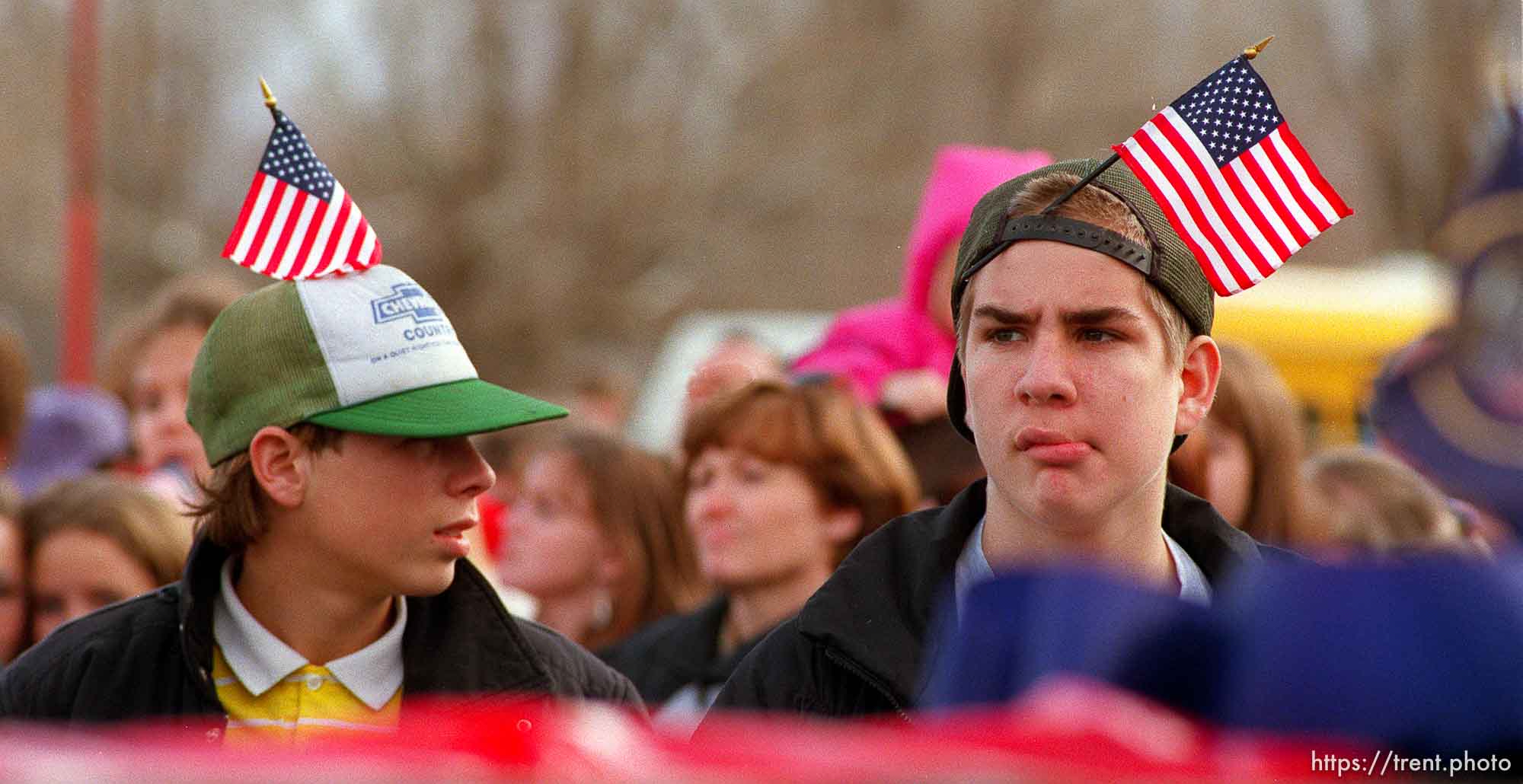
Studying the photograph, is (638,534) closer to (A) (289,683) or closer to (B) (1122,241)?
(A) (289,683)

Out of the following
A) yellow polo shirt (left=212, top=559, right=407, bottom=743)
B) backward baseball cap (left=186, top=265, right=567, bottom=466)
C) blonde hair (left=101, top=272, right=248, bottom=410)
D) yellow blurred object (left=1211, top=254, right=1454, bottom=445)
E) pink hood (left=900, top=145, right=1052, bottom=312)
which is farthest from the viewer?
yellow blurred object (left=1211, top=254, right=1454, bottom=445)

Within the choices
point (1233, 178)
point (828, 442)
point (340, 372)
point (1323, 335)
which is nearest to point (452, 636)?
point (340, 372)

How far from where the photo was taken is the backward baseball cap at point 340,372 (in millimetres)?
3645

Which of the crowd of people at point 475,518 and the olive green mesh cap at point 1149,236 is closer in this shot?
the crowd of people at point 475,518

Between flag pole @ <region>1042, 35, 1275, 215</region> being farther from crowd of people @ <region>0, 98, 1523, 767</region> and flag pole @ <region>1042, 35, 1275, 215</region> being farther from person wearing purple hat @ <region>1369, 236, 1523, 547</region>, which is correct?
person wearing purple hat @ <region>1369, 236, 1523, 547</region>

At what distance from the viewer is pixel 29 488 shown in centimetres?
743

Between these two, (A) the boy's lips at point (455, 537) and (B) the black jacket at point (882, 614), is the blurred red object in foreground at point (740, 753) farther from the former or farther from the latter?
(A) the boy's lips at point (455, 537)

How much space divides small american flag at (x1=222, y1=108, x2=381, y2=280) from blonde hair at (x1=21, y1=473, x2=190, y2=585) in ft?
4.13

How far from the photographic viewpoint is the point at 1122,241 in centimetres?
324

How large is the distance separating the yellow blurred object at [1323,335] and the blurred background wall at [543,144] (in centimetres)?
1238

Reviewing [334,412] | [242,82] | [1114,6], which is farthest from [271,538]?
[242,82]

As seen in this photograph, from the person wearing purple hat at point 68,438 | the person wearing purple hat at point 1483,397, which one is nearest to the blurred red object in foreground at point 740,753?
the person wearing purple hat at point 1483,397

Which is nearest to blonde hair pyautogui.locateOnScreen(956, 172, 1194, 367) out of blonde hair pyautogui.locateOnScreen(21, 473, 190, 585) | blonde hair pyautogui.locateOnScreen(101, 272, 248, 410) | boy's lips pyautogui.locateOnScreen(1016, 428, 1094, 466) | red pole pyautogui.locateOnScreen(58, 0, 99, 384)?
boy's lips pyautogui.locateOnScreen(1016, 428, 1094, 466)

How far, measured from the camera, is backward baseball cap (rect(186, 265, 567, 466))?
364 centimetres
